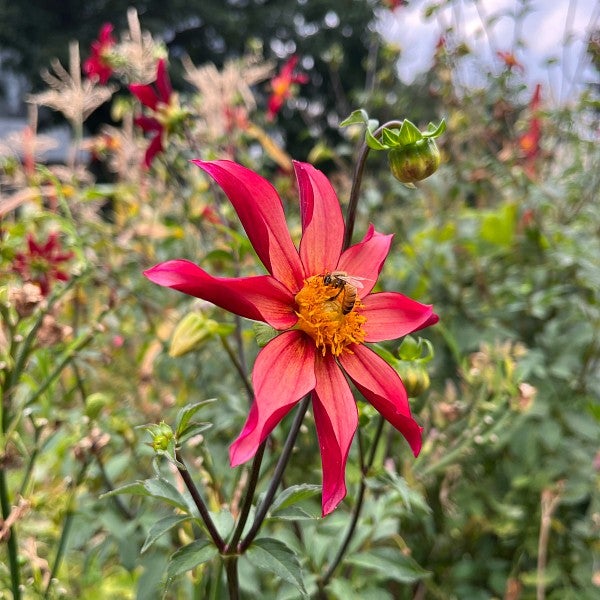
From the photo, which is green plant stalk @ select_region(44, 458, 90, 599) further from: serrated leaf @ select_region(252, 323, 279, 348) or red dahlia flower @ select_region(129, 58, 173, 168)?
red dahlia flower @ select_region(129, 58, 173, 168)

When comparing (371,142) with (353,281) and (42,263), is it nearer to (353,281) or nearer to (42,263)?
(353,281)

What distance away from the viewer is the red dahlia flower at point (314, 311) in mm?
392

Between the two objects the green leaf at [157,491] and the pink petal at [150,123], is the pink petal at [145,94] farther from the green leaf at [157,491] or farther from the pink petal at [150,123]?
the green leaf at [157,491]

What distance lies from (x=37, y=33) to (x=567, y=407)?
10.5 meters

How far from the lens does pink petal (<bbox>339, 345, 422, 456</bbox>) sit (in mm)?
433

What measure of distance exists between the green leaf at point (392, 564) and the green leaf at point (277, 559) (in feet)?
0.70

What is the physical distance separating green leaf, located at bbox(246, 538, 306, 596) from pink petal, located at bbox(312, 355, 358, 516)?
7 cm

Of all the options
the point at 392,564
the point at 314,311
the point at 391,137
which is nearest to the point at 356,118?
the point at 391,137

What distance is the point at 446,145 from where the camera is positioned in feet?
→ 6.43

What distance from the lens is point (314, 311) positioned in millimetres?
467

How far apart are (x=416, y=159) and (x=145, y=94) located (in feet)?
1.82

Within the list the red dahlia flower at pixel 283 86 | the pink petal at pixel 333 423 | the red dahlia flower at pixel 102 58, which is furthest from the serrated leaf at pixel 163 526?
the red dahlia flower at pixel 283 86

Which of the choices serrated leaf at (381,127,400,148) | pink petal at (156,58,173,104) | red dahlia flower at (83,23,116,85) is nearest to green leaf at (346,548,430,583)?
serrated leaf at (381,127,400,148)

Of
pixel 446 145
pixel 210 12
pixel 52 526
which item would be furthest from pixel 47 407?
pixel 210 12
